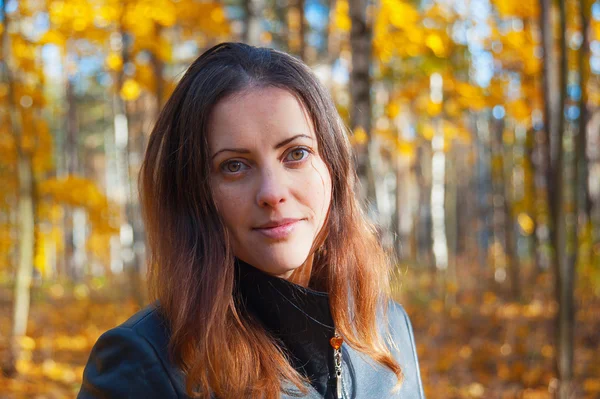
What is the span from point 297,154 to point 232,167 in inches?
6.1

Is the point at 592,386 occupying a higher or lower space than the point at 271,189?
lower

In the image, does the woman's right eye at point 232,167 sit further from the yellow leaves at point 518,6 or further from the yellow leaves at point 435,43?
the yellow leaves at point 518,6

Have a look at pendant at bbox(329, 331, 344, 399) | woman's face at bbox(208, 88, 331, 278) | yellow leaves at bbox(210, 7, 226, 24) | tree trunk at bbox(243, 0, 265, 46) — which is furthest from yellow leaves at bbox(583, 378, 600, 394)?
yellow leaves at bbox(210, 7, 226, 24)

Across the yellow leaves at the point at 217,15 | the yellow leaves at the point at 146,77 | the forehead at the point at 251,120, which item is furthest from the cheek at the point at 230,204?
the yellow leaves at the point at 146,77

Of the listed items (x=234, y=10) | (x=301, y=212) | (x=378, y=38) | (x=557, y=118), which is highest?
(x=234, y=10)

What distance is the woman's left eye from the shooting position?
1449 millimetres

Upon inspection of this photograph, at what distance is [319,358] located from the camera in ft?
4.86

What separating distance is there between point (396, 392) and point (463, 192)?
31.3m

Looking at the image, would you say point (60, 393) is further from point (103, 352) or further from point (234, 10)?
point (234, 10)

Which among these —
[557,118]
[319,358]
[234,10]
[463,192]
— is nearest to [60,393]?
[557,118]

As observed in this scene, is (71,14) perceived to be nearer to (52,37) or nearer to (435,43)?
(52,37)

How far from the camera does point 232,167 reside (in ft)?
4.61

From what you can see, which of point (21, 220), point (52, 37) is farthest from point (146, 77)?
point (21, 220)

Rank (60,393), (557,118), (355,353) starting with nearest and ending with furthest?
(355,353) < (557,118) < (60,393)
